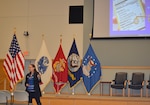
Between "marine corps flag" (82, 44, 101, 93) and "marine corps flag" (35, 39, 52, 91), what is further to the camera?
"marine corps flag" (35, 39, 52, 91)

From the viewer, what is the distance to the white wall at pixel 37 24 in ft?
37.8

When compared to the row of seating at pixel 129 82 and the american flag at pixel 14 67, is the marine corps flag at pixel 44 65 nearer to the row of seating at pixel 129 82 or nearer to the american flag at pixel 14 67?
the american flag at pixel 14 67

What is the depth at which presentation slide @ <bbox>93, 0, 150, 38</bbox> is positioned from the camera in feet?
34.8

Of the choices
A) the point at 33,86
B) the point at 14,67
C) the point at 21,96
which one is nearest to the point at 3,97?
the point at 21,96

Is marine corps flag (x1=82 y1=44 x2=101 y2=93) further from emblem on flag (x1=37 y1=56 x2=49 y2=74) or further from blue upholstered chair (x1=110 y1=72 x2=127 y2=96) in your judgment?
emblem on flag (x1=37 y1=56 x2=49 y2=74)

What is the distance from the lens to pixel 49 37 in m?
11.7

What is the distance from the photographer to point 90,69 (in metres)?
10.4

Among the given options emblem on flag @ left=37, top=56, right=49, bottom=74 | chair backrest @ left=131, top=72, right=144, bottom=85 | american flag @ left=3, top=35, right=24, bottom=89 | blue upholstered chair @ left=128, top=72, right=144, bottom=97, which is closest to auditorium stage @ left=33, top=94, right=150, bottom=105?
blue upholstered chair @ left=128, top=72, right=144, bottom=97

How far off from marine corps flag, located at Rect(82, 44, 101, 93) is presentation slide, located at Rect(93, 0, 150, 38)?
0.99 metres

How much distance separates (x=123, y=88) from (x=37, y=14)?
15.9ft

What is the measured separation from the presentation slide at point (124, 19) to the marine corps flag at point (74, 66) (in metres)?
1.14

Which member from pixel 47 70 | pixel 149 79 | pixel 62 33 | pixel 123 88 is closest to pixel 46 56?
pixel 47 70

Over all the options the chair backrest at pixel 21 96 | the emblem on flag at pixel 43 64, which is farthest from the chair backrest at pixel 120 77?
the chair backrest at pixel 21 96

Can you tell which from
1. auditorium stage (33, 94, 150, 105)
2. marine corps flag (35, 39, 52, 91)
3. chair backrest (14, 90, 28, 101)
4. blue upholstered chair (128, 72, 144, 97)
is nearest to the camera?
chair backrest (14, 90, 28, 101)
